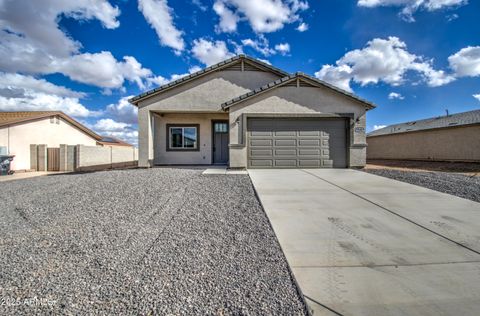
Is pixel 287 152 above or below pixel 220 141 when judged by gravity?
below

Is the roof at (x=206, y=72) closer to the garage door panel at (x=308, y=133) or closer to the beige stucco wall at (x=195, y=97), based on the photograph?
the beige stucco wall at (x=195, y=97)

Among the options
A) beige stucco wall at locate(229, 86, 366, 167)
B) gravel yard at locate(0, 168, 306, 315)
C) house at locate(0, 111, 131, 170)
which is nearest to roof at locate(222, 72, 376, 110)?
beige stucco wall at locate(229, 86, 366, 167)

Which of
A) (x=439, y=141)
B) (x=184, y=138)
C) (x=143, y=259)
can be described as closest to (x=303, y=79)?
(x=184, y=138)

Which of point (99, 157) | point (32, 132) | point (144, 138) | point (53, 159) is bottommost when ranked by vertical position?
point (53, 159)

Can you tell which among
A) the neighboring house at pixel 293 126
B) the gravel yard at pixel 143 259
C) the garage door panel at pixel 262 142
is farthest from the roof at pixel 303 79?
the gravel yard at pixel 143 259

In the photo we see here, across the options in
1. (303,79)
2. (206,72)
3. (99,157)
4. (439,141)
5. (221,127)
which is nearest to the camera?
(303,79)

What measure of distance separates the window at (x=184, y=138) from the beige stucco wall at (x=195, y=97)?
954mm

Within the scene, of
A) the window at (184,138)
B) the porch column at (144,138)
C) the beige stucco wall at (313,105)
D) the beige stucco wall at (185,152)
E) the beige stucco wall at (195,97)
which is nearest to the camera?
the beige stucco wall at (313,105)

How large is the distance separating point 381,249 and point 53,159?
1757cm

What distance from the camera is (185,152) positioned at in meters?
12.8

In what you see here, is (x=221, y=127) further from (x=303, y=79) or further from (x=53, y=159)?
(x=53, y=159)

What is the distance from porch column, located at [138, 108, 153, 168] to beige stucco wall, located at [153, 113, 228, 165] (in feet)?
3.93

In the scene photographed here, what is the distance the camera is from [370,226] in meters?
3.96

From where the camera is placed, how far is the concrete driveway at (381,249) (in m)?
2.17
